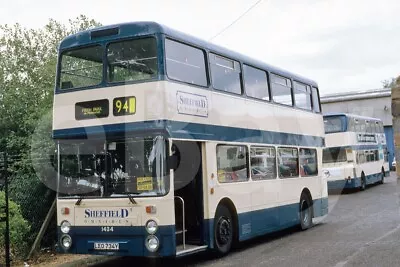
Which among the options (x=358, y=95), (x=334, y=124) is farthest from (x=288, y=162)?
(x=358, y=95)

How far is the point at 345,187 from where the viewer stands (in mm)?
25516

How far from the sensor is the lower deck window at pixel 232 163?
1016 centimetres

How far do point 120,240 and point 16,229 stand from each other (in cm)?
249

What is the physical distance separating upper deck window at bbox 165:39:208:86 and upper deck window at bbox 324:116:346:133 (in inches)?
658

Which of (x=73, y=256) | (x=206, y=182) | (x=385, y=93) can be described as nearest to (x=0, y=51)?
(x=73, y=256)

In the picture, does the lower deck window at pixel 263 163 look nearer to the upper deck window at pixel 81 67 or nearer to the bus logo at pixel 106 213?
the bus logo at pixel 106 213

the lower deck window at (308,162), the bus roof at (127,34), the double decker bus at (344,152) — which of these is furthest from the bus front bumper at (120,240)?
the double decker bus at (344,152)

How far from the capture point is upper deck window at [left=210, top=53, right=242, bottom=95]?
33.7 feet

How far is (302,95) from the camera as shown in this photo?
14.7 m

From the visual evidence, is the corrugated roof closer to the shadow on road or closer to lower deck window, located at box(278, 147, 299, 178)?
lower deck window, located at box(278, 147, 299, 178)

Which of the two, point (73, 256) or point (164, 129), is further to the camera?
point (73, 256)

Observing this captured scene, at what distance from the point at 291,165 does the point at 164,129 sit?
5.89 metres

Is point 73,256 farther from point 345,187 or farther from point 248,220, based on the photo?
point 345,187

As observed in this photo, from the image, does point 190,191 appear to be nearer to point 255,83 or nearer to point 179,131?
point 179,131
